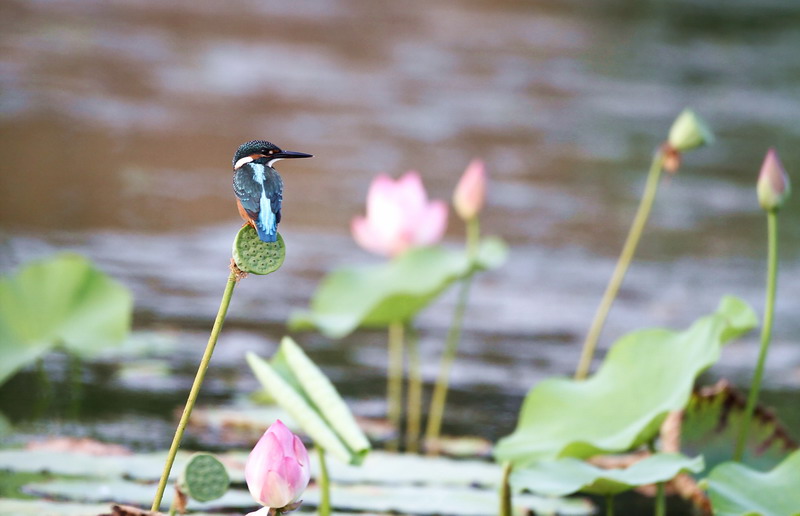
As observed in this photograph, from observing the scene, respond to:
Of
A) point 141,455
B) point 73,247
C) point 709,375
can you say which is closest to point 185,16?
point 73,247

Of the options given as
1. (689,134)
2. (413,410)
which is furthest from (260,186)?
(413,410)

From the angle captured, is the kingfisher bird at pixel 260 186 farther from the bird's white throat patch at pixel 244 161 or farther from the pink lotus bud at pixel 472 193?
the pink lotus bud at pixel 472 193

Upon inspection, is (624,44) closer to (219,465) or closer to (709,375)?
(709,375)

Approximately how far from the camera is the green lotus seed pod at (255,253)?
867 millimetres

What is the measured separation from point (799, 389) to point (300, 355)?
1.72 meters

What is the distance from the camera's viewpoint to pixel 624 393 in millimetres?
1585

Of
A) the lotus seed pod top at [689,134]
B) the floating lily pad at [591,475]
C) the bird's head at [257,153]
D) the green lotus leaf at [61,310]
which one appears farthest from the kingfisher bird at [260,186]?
the green lotus leaf at [61,310]

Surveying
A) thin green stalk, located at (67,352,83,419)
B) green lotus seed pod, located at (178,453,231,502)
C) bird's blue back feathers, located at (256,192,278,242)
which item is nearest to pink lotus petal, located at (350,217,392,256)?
thin green stalk, located at (67,352,83,419)

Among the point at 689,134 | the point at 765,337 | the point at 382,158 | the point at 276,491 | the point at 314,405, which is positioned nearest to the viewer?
the point at 276,491

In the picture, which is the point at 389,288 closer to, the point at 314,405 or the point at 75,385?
the point at 75,385

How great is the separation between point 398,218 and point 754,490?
0.96 metres

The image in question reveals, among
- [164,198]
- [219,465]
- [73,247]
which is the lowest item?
[219,465]

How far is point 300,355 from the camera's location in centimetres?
123

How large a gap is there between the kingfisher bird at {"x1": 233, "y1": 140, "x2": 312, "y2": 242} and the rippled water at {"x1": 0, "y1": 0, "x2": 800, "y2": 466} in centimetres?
115
